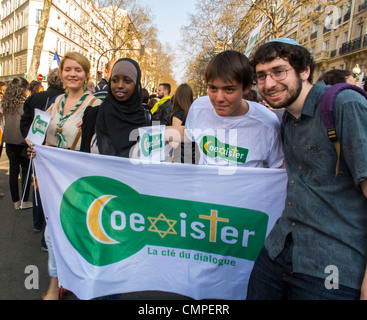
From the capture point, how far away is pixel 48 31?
41062 mm

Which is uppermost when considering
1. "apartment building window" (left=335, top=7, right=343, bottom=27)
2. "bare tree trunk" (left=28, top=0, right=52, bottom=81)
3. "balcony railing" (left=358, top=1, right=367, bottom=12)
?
"apartment building window" (left=335, top=7, right=343, bottom=27)

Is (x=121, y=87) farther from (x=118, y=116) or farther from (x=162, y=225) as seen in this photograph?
(x=162, y=225)

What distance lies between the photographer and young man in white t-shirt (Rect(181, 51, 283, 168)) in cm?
198

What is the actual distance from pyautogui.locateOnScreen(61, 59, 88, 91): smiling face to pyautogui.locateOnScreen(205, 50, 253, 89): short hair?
1482mm

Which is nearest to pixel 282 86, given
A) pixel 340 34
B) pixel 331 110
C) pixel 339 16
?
pixel 331 110

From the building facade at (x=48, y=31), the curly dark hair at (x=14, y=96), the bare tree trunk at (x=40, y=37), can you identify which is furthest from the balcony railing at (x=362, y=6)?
the curly dark hair at (x=14, y=96)

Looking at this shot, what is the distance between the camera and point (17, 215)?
4801mm

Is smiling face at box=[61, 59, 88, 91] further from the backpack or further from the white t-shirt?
the backpack

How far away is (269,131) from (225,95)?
38 centimetres

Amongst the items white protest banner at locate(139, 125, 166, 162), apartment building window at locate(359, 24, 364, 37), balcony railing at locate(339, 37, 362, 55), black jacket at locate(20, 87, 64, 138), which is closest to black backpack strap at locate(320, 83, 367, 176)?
white protest banner at locate(139, 125, 166, 162)

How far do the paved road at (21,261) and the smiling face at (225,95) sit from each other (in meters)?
1.77
